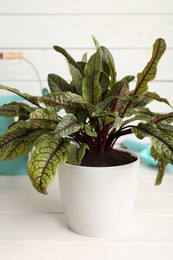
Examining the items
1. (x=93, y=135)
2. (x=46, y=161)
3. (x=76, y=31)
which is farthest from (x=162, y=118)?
(x=76, y=31)

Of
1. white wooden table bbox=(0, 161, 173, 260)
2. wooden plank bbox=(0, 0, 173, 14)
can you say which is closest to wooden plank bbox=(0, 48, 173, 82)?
wooden plank bbox=(0, 0, 173, 14)

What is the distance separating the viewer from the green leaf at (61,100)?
2.31 ft

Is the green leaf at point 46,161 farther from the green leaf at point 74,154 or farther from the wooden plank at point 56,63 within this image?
the wooden plank at point 56,63

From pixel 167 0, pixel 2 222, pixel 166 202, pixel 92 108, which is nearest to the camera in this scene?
pixel 92 108

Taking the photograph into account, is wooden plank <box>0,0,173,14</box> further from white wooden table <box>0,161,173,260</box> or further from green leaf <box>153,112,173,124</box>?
green leaf <box>153,112,173,124</box>

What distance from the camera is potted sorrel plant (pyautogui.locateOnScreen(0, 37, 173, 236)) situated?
72 centimetres

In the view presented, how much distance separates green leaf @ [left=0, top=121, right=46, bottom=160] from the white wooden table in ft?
0.56

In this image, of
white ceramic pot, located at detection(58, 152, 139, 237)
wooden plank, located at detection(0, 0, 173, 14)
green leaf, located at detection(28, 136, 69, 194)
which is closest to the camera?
green leaf, located at detection(28, 136, 69, 194)

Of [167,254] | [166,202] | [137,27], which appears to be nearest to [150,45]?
[137,27]

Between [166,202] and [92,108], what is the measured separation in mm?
419

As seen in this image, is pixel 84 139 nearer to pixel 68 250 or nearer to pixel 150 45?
pixel 68 250

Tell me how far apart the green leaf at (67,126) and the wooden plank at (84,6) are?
3.88 feet

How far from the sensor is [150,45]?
1.85 m

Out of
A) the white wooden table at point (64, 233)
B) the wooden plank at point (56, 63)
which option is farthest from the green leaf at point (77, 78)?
the wooden plank at point (56, 63)
